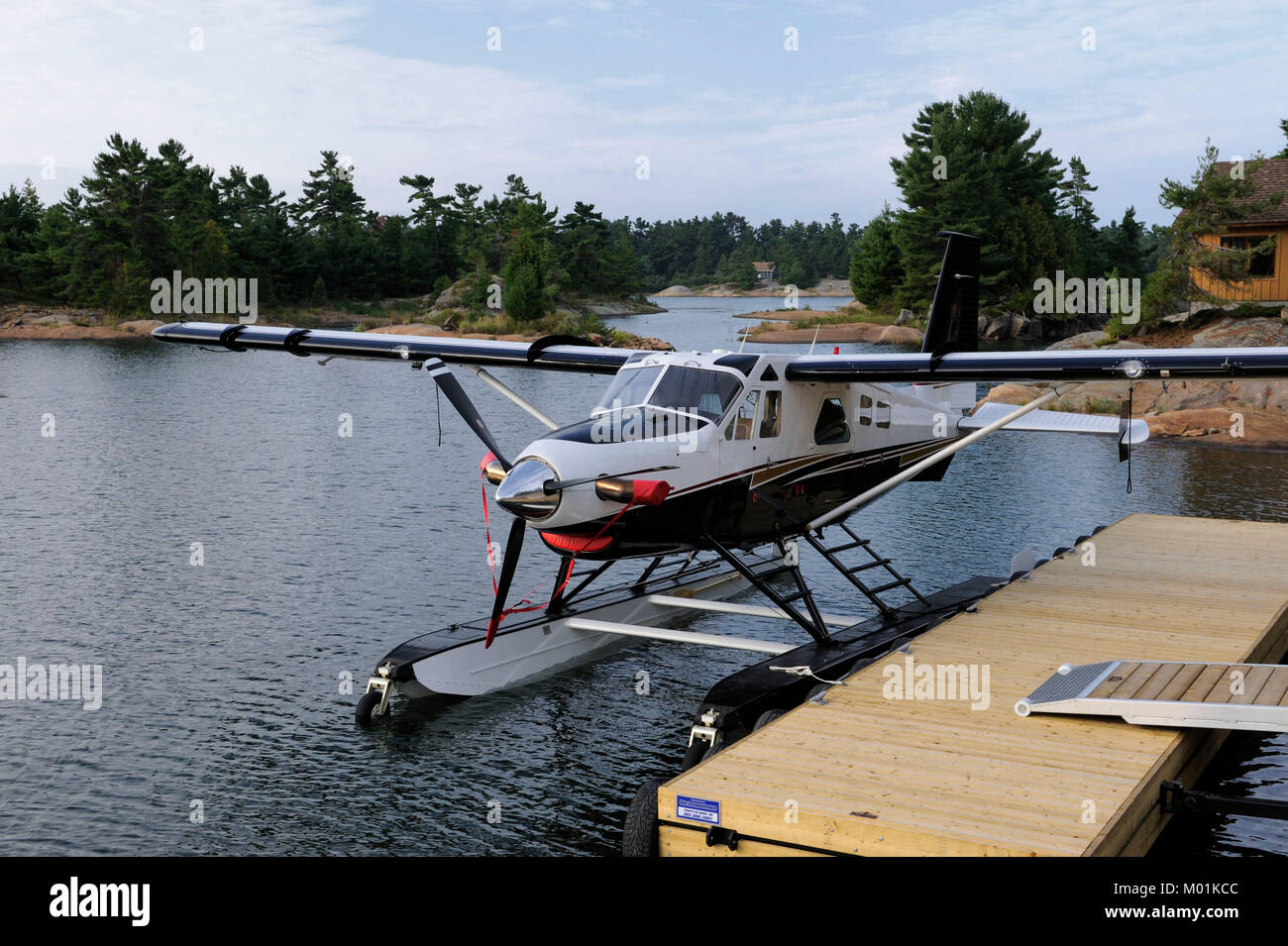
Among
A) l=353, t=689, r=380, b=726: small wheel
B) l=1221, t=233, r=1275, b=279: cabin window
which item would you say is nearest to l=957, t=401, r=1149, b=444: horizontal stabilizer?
l=353, t=689, r=380, b=726: small wheel

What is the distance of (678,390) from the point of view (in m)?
10.7

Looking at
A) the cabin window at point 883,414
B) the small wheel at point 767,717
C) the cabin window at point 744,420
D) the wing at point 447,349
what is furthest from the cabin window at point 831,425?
the small wheel at point 767,717

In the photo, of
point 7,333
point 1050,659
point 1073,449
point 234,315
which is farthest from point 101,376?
point 1050,659

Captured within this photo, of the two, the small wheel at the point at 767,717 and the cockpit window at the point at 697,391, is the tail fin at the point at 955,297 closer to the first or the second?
the cockpit window at the point at 697,391

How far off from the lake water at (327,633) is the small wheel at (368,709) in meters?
0.13

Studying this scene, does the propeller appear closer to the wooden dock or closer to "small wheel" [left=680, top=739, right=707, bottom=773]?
"small wheel" [left=680, top=739, right=707, bottom=773]

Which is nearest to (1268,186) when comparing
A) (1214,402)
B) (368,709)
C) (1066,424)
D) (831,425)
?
(1214,402)

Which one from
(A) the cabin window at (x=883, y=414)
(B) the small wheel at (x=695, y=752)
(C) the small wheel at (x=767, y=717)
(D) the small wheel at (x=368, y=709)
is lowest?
(D) the small wheel at (x=368, y=709)

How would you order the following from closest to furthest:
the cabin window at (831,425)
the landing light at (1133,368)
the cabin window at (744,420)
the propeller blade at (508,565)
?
the propeller blade at (508,565) → the landing light at (1133,368) → the cabin window at (744,420) → the cabin window at (831,425)

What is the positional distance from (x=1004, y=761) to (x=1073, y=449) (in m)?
25.5

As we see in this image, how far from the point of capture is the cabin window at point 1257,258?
42750mm

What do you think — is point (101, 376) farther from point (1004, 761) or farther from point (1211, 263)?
point (1004, 761)

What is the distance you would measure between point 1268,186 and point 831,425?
4021 centimetres

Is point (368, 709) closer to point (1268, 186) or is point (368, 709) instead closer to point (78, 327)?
point (1268, 186)
